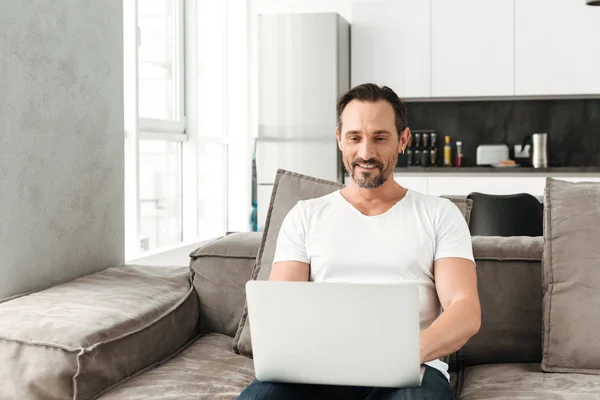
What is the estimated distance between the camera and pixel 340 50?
18.3 ft

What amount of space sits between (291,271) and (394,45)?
3.88 meters

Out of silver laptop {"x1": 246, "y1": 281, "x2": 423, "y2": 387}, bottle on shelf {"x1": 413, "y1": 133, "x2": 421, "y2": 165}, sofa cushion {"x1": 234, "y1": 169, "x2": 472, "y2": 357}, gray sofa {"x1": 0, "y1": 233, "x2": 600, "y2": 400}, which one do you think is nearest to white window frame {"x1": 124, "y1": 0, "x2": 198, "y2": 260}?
gray sofa {"x1": 0, "y1": 233, "x2": 600, "y2": 400}

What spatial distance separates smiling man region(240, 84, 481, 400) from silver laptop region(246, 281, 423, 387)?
28 cm

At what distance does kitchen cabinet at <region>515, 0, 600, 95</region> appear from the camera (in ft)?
17.9

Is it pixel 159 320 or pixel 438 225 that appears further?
pixel 159 320

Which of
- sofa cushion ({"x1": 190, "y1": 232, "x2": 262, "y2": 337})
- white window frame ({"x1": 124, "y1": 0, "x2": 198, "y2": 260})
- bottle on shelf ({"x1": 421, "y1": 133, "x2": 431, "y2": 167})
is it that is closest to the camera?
sofa cushion ({"x1": 190, "y1": 232, "x2": 262, "y2": 337})

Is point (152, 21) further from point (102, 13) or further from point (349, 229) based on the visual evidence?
point (349, 229)

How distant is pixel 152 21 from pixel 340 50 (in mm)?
1650

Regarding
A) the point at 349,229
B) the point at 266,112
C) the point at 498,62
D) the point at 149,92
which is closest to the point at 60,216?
the point at 349,229

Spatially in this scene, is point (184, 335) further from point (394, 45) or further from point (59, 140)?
point (394, 45)

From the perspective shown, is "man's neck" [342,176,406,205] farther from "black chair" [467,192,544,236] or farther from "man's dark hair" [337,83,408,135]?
"black chair" [467,192,544,236]

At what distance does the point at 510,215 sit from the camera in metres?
3.41

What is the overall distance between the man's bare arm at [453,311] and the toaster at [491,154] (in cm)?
398

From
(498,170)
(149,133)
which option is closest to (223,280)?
(149,133)
